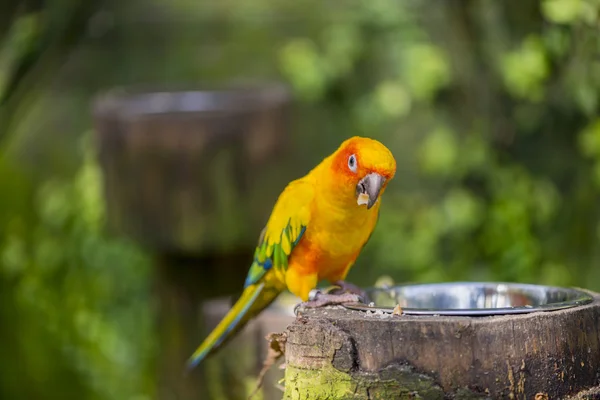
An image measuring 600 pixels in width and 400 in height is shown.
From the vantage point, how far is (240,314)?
7.88 ft

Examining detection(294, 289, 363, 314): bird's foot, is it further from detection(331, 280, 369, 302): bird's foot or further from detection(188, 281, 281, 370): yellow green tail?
detection(188, 281, 281, 370): yellow green tail

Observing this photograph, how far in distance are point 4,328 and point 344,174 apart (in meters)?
4.05

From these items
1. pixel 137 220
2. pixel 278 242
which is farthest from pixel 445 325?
pixel 137 220

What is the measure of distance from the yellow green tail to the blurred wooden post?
177cm

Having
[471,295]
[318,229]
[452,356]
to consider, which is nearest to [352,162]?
[318,229]

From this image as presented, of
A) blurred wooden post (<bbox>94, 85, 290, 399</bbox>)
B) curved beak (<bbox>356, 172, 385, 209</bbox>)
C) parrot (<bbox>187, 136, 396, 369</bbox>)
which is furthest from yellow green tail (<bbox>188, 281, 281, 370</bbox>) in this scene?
blurred wooden post (<bbox>94, 85, 290, 399</bbox>)

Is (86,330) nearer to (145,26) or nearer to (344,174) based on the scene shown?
(145,26)

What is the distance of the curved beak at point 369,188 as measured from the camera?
1.93m

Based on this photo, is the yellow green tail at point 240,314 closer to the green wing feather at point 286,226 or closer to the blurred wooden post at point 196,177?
the green wing feather at point 286,226

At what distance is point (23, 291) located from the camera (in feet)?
18.2

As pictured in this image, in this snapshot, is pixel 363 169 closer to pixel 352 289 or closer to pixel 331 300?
pixel 331 300

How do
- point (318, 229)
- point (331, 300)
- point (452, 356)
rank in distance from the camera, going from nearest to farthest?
point (452, 356) < point (331, 300) < point (318, 229)

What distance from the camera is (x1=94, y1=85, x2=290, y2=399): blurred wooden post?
13.6 feet

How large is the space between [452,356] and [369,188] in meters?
0.51
